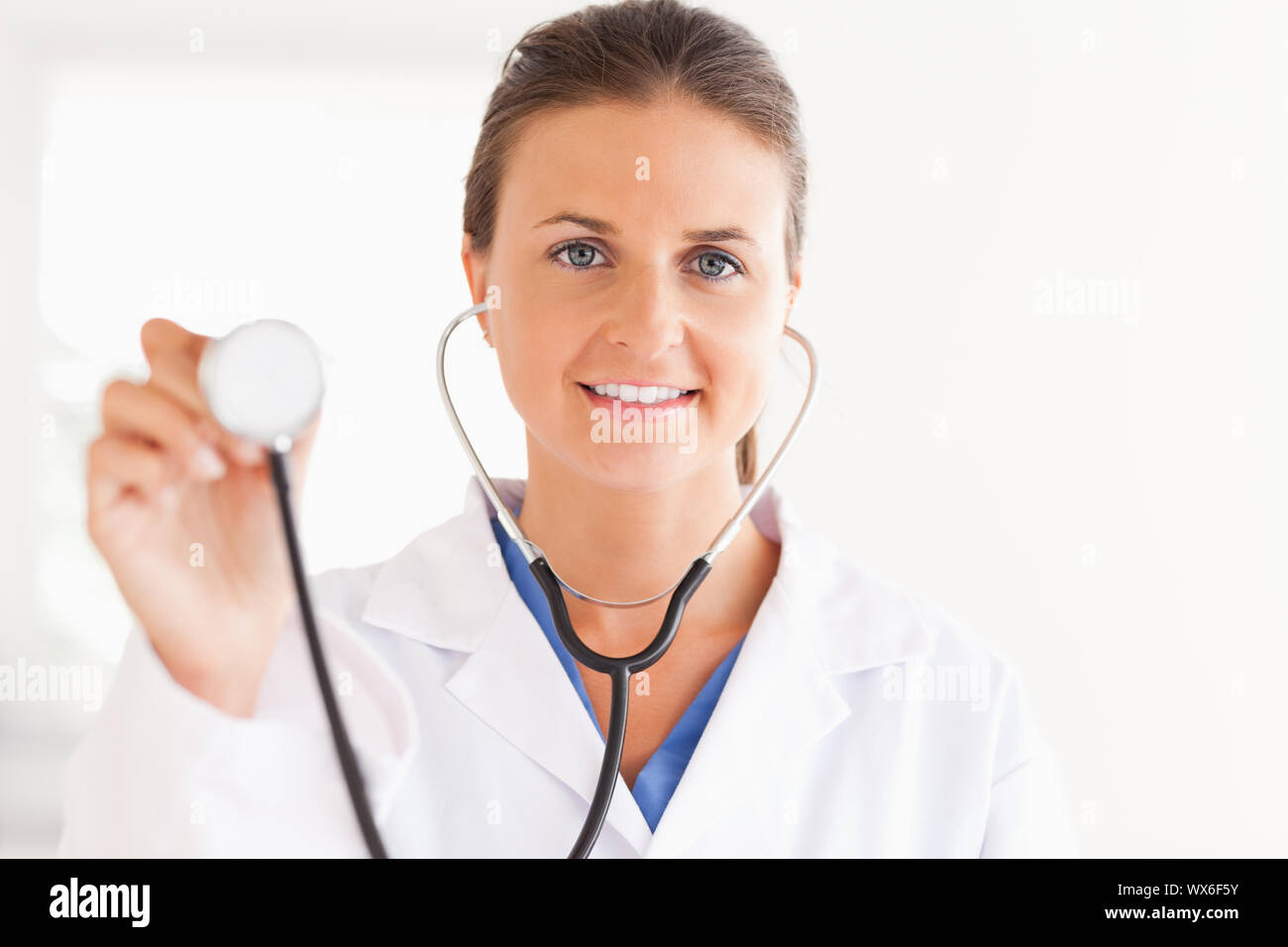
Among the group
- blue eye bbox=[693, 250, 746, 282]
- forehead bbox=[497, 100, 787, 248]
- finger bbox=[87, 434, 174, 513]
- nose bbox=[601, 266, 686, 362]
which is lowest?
finger bbox=[87, 434, 174, 513]

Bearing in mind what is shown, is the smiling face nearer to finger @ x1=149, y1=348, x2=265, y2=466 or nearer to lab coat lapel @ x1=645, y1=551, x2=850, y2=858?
lab coat lapel @ x1=645, y1=551, x2=850, y2=858

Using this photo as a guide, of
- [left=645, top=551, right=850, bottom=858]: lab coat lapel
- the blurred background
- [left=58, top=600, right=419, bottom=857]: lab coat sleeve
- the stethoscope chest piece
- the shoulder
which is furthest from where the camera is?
the blurred background

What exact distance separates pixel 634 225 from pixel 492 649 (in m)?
0.38

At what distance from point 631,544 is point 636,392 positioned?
19cm

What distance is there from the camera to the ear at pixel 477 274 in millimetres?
932

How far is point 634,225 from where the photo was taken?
79 cm

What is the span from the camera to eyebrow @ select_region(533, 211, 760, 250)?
0.79 metres

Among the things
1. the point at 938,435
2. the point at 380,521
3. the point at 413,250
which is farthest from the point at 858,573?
the point at 413,250

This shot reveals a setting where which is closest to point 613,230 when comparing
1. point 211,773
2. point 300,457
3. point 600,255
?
point 600,255

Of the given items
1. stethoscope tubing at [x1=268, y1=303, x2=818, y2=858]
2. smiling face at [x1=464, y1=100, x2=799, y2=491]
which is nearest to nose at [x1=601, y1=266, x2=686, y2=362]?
smiling face at [x1=464, y1=100, x2=799, y2=491]

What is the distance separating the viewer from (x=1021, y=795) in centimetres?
87

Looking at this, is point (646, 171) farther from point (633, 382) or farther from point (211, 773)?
point (211, 773)

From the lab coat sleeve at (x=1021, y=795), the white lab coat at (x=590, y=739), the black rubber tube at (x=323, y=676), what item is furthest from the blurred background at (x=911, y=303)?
the black rubber tube at (x=323, y=676)

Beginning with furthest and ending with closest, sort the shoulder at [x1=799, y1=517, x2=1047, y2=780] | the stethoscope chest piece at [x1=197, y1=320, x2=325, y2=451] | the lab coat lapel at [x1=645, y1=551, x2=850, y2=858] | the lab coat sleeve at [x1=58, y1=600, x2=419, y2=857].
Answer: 1. the shoulder at [x1=799, y1=517, x2=1047, y2=780]
2. the lab coat lapel at [x1=645, y1=551, x2=850, y2=858]
3. the lab coat sleeve at [x1=58, y1=600, x2=419, y2=857]
4. the stethoscope chest piece at [x1=197, y1=320, x2=325, y2=451]
